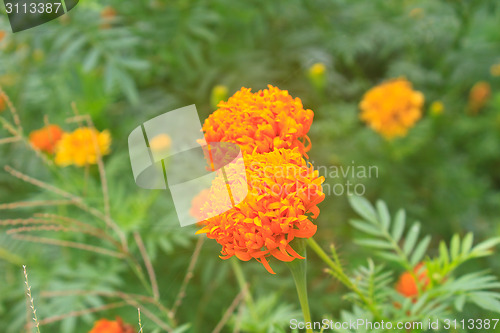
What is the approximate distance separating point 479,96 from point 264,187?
5.30 ft

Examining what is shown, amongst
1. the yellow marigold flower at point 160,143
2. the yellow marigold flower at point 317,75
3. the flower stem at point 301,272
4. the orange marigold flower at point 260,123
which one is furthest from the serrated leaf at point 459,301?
the yellow marigold flower at point 317,75

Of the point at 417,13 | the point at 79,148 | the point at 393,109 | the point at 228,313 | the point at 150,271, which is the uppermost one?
the point at 417,13

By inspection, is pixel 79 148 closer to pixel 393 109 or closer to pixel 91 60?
pixel 91 60

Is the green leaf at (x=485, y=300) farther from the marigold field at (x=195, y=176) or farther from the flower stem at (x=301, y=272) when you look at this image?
the flower stem at (x=301, y=272)

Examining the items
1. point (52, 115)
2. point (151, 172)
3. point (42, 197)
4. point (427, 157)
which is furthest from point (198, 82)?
point (151, 172)

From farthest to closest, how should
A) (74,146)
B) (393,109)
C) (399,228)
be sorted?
1. (393,109)
2. (74,146)
3. (399,228)

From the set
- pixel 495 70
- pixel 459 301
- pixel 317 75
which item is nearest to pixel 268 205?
pixel 459 301

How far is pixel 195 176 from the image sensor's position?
663 millimetres

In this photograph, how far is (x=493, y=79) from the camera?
1.76 metres

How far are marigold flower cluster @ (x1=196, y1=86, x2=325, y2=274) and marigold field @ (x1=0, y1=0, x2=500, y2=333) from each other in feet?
0.63

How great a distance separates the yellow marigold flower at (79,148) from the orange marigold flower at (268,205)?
95cm

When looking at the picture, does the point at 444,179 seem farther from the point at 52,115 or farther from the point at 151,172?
the point at 52,115

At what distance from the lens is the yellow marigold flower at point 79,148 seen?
1.32 metres

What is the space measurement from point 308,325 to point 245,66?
117cm
